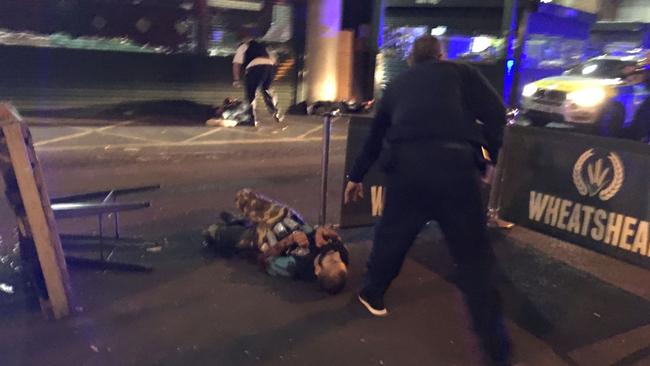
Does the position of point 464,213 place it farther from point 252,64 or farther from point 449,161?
point 252,64

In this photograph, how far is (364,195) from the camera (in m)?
5.46

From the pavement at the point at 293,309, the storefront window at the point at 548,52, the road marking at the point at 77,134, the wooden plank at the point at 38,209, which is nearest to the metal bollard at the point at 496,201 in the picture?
the pavement at the point at 293,309

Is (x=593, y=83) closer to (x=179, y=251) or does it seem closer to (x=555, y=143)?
(x=555, y=143)

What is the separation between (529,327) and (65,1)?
11119 millimetres

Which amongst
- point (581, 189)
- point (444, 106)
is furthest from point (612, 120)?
point (444, 106)

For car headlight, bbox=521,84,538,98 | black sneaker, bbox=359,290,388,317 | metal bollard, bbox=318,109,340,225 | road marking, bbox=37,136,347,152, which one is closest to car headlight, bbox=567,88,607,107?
car headlight, bbox=521,84,538,98

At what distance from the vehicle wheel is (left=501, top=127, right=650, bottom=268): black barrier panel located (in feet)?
20.3

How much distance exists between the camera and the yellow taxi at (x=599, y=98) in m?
10.7

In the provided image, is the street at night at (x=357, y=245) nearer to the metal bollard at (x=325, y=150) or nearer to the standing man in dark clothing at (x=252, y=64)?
the metal bollard at (x=325, y=150)

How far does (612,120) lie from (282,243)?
8375mm

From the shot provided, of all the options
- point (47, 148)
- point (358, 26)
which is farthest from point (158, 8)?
point (358, 26)

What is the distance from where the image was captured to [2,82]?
38.5ft

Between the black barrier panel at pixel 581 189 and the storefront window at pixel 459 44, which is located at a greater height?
the black barrier panel at pixel 581 189

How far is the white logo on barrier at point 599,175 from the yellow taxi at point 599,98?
6.63 m
